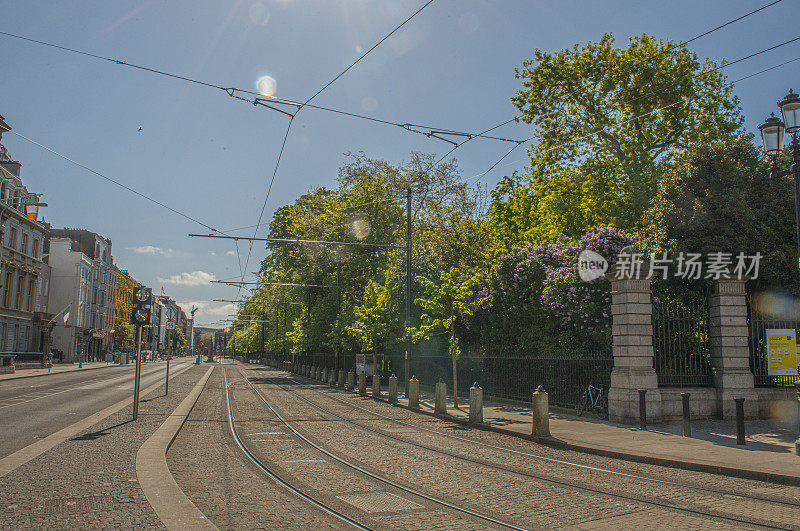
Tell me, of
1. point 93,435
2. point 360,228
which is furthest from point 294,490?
point 360,228

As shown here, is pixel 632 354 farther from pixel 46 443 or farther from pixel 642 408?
pixel 46 443

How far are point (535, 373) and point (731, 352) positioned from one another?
6.31 meters

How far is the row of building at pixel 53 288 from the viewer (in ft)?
156

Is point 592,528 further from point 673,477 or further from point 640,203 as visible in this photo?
point 640,203

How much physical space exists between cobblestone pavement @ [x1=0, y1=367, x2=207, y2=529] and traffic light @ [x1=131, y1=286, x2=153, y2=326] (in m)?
2.84

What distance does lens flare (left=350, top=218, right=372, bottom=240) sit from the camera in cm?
3844

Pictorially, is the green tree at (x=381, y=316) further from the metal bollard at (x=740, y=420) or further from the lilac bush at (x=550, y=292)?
the metal bollard at (x=740, y=420)

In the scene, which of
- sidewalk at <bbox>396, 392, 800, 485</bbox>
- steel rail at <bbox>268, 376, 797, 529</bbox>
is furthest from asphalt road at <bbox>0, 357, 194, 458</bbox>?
sidewalk at <bbox>396, 392, 800, 485</bbox>

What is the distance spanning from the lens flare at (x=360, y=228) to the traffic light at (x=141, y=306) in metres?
24.9

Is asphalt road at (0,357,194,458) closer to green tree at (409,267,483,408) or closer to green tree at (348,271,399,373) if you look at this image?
green tree at (348,271,399,373)

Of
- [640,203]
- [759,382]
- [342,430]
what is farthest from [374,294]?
[759,382]

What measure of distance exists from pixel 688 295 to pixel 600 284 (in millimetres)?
2729

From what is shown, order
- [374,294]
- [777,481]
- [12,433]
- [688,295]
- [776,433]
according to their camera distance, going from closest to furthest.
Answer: [777,481], [12,433], [776,433], [688,295], [374,294]

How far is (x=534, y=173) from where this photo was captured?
30.9 meters
